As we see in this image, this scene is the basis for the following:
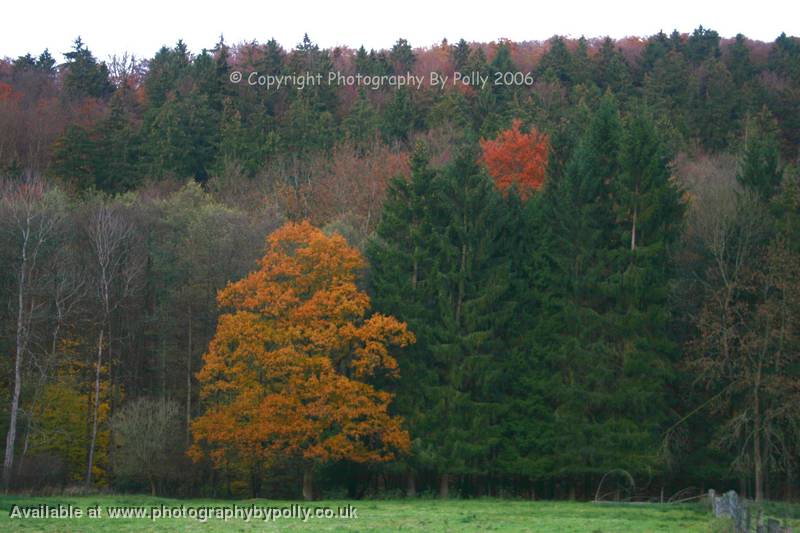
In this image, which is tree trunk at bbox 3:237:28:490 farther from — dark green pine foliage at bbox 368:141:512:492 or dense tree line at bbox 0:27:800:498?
dark green pine foliage at bbox 368:141:512:492

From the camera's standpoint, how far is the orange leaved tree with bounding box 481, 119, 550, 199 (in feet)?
199

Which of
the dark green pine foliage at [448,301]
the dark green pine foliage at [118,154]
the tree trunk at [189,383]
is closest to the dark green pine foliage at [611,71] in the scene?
the dark green pine foliage at [118,154]

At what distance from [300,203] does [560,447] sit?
95.4 ft

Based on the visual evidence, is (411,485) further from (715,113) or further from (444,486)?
(715,113)

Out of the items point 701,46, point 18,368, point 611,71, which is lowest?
point 18,368

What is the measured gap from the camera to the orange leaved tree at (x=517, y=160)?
60.8 metres

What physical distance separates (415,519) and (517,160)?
37.1 meters

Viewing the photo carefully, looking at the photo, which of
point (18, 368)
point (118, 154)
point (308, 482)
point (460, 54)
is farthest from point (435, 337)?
point (460, 54)

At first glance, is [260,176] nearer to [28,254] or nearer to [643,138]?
[28,254]

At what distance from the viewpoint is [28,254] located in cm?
4631

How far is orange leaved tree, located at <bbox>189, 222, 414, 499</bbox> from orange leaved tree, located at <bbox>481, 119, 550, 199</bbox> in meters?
19.7

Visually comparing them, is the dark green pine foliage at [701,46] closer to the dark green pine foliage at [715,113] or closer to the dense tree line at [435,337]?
the dark green pine foliage at [715,113]

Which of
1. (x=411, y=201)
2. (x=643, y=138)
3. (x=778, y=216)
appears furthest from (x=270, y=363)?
(x=778, y=216)

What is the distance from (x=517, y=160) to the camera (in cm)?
6156
